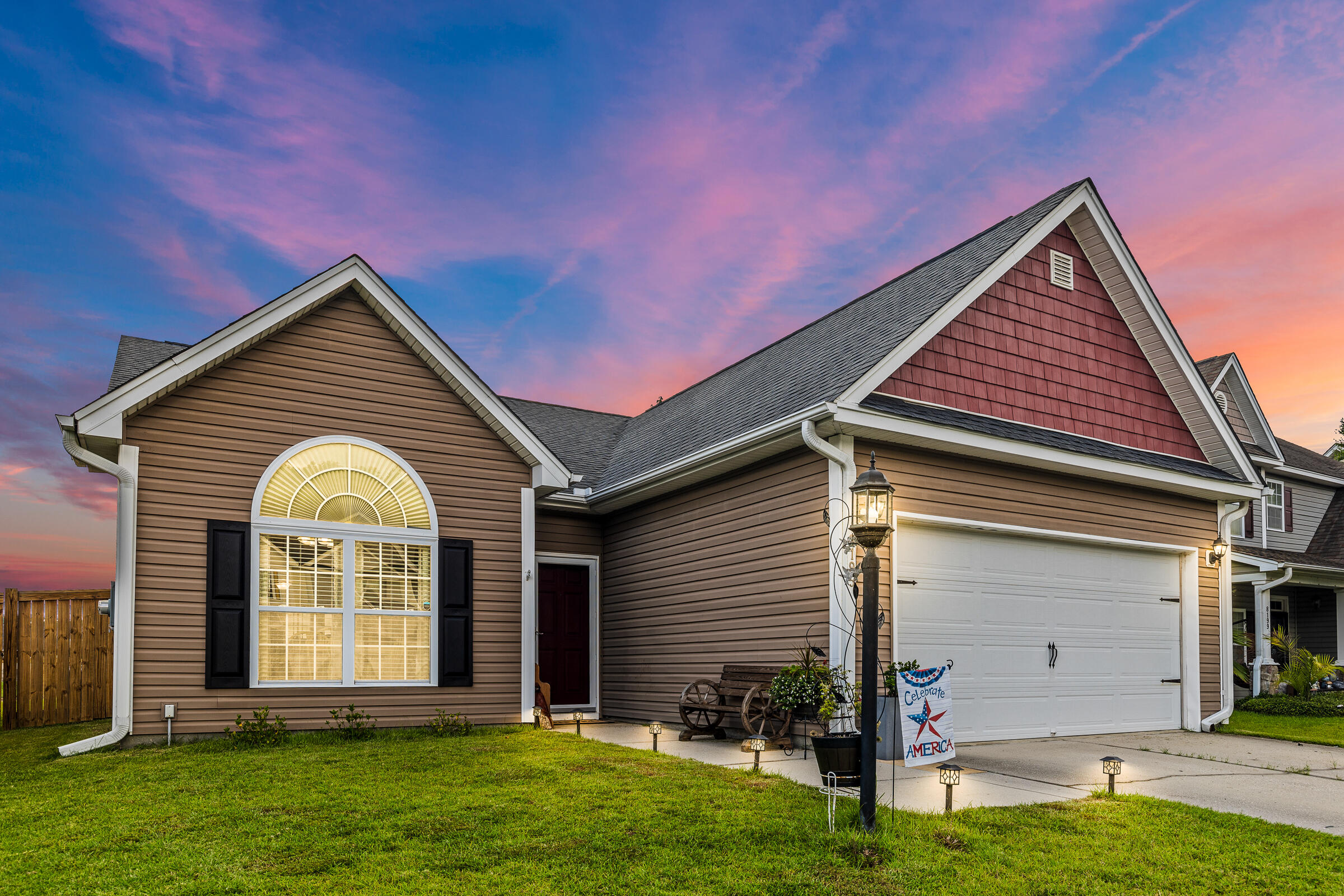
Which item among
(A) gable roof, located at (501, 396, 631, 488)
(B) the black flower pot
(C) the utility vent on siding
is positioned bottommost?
(B) the black flower pot

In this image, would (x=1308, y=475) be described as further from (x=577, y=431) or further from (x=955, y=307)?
(x=577, y=431)

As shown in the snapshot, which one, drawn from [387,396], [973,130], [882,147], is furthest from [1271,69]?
[387,396]

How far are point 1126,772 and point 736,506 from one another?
477cm

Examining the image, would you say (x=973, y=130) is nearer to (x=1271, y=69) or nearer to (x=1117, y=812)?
(x=1271, y=69)

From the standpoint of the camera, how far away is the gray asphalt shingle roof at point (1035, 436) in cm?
942

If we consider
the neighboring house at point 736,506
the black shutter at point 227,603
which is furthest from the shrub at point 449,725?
the black shutter at point 227,603

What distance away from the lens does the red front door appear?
43.0 ft

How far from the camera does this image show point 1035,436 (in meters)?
10.5

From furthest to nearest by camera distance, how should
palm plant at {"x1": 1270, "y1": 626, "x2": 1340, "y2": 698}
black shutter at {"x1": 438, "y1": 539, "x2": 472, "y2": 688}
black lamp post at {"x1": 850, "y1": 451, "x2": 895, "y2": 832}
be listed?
palm plant at {"x1": 1270, "y1": 626, "x2": 1340, "y2": 698} < black shutter at {"x1": 438, "y1": 539, "x2": 472, "y2": 688} < black lamp post at {"x1": 850, "y1": 451, "x2": 895, "y2": 832}

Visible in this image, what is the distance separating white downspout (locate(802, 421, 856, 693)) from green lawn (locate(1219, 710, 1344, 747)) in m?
6.13

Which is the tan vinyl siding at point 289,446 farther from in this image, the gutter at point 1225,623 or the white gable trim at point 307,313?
the gutter at point 1225,623

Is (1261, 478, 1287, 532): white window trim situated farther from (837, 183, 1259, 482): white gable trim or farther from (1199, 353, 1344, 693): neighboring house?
(837, 183, 1259, 482): white gable trim

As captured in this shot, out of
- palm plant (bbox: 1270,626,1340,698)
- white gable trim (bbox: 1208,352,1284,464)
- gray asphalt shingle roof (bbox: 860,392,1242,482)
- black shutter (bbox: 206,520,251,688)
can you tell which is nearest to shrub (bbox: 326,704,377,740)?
black shutter (bbox: 206,520,251,688)

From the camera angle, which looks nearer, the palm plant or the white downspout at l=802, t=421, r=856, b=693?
the white downspout at l=802, t=421, r=856, b=693
